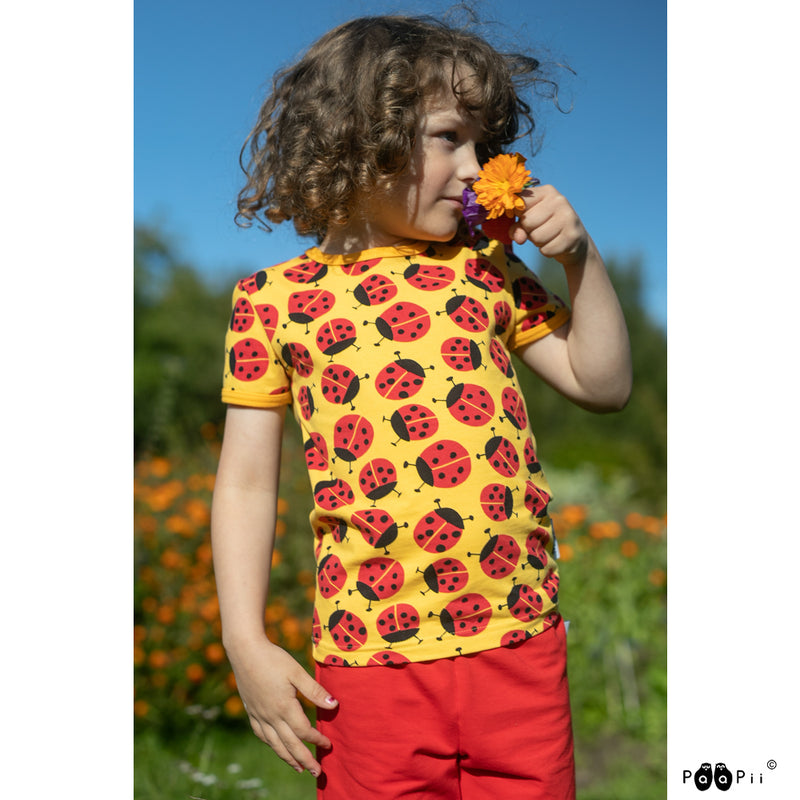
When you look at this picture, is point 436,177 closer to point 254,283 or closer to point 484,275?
point 484,275

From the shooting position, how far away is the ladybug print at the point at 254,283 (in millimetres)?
1386

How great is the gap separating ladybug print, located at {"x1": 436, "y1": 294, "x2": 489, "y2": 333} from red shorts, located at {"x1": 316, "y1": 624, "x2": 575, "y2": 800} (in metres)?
0.54

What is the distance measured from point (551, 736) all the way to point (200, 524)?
6.25 feet

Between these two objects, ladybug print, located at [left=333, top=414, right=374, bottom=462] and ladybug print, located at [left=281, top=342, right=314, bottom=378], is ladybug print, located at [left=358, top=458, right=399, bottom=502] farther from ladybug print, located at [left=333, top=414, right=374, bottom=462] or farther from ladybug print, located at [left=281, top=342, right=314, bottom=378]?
ladybug print, located at [left=281, top=342, right=314, bottom=378]

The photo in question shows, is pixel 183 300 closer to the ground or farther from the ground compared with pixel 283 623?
farther from the ground

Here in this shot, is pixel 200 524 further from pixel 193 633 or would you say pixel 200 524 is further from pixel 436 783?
pixel 436 783

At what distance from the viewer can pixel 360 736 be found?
48.9 inches

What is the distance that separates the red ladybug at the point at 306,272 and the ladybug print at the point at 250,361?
136 millimetres

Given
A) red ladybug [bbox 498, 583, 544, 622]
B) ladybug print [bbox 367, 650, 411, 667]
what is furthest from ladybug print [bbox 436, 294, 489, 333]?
ladybug print [bbox 367, 650, 411, 667]

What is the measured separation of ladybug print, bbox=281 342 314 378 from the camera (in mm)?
1325
